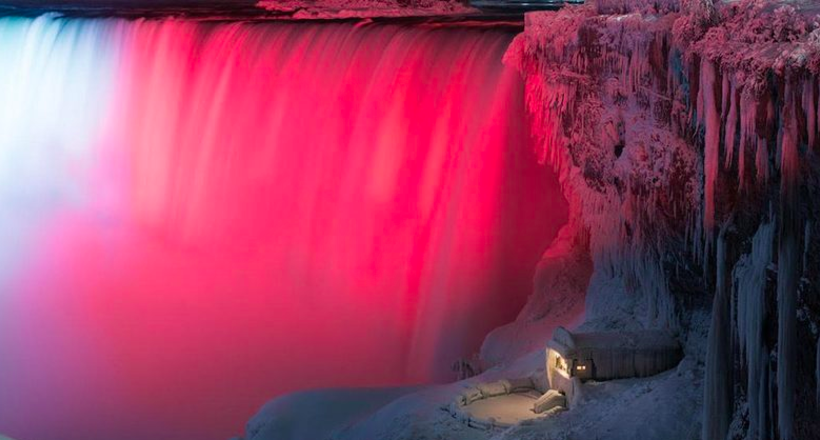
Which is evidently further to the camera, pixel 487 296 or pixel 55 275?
pixel 55 275

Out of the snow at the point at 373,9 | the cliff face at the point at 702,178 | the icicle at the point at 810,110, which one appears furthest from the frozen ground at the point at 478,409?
the snow at the point at 373,9

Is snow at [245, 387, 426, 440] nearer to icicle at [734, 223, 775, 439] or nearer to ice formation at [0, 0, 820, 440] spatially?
ice formation at [0, 0, 820, 440]

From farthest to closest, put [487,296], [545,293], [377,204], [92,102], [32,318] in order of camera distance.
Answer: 1. [92,102]
2. [32,318]
3. [377,204]
4. [487,296]
5. [545,293]

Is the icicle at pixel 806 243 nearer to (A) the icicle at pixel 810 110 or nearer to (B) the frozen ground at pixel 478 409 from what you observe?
(A) the icicle at pixel 810 110

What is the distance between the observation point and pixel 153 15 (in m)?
18.7

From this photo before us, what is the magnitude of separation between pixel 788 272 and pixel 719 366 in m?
0.95

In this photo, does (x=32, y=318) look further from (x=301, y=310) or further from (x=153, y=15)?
(x=153, y=15)

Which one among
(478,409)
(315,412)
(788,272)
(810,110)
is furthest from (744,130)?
(315,412)

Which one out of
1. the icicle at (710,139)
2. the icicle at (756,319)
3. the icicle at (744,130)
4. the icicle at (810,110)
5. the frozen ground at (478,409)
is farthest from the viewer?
the frozen ground at (478,409)

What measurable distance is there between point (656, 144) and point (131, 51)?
33.5 feet

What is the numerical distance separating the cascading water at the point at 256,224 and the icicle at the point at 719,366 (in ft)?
16.8

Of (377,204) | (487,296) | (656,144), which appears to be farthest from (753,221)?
(377,204)

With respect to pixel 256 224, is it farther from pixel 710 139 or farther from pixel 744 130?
pixel 744 130

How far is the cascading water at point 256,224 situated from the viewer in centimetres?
1325
